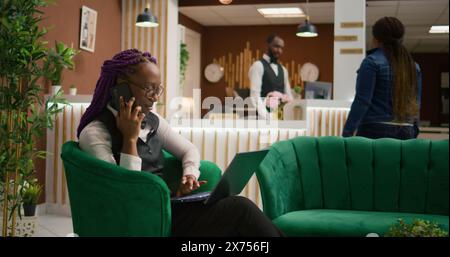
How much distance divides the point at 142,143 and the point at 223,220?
1.66ft

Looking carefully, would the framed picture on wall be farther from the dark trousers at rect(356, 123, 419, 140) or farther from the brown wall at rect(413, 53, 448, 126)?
the brown wall at rect(413, 53, 448, 126)

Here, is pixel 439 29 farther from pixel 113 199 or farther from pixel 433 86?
pixel 113 199

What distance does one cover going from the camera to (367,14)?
959 centimetres

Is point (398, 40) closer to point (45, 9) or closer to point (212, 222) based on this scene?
point (212, 222)

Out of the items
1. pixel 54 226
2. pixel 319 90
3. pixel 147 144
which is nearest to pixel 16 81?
pixel 147 144

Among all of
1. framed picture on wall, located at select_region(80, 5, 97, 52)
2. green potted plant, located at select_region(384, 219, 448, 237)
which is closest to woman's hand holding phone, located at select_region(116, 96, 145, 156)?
green potted plant, located at select_region(384, 219, 448, 237)

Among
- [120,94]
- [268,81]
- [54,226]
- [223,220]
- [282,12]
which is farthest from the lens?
[282,12]

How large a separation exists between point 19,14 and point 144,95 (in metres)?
1.27

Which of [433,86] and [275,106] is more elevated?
[433,86]

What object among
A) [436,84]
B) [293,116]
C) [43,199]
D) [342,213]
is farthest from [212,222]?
[436,84]

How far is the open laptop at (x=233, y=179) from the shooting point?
2.13 meters

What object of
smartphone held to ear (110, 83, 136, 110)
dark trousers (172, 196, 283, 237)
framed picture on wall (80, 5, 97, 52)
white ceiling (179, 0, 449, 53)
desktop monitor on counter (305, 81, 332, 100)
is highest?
white ceiling (179, 0, 449, 53)

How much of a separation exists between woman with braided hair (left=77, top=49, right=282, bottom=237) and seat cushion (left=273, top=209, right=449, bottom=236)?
1.79ft

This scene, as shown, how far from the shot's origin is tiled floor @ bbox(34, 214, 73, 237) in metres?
4.27
